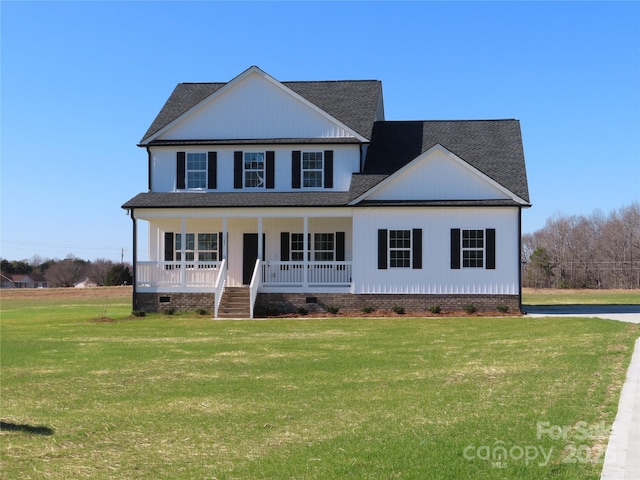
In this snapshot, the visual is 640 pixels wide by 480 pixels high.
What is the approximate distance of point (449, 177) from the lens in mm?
27578

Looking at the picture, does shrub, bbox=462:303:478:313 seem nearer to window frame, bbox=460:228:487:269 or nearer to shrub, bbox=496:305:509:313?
shrub, bbox=496:305:509:313

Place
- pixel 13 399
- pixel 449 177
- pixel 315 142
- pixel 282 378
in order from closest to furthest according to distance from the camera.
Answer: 1. pixel 13 399
2. pixel 282 378
3. pixel 449 177
4. pixel 315 142

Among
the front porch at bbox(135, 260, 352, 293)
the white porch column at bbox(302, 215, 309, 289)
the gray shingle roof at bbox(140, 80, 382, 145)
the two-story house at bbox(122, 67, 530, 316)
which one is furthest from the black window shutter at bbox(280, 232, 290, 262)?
the gray shingle roof at bbox(140, 80, 382, 145)

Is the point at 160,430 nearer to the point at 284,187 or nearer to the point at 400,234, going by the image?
the point at 400,234

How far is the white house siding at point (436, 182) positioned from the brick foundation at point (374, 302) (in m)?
3.70

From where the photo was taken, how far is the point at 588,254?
57938 mm

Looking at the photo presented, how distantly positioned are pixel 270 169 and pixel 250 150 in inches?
44.1

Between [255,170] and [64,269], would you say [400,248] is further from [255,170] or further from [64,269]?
[64,269]

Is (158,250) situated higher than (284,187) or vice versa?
(284,187)

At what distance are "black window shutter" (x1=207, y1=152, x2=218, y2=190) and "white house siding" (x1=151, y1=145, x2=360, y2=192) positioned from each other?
0.40ft

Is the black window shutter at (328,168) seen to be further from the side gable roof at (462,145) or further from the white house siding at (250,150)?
the side gable roof at (462,145)

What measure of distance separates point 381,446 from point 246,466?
1454 millimetres

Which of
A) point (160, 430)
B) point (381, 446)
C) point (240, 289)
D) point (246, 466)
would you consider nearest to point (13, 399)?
point (160, 430)

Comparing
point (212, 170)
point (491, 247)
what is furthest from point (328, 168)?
point (491, 247)
